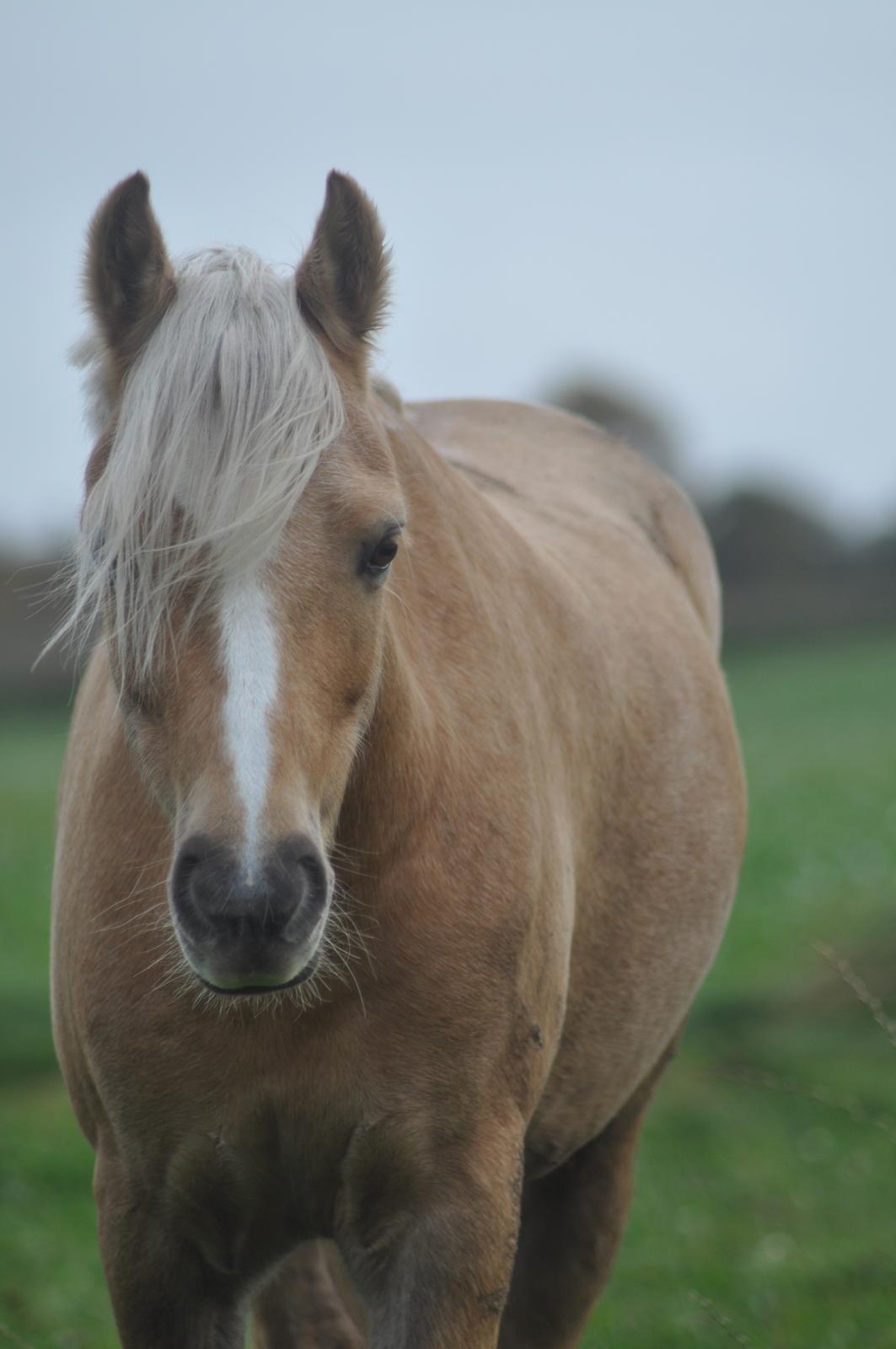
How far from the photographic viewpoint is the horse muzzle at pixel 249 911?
7.32ft

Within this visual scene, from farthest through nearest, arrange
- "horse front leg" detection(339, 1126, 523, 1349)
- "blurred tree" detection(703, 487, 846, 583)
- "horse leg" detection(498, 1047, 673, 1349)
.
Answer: "blurred tree" detection(703, 487, 846, 583)
"horse leg" detection(498, 1047, 673, 1349)
"horse front leg" detection(339, 1126, 523, 1349)

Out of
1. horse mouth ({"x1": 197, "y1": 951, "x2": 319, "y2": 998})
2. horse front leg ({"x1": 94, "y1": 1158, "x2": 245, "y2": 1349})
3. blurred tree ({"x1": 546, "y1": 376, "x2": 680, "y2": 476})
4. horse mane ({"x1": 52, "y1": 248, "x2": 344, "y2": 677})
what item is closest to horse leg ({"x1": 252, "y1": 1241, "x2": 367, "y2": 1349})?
horse front leg ({"x1": 94, "y1": 1158, "x2": 245, "y2": 1349})

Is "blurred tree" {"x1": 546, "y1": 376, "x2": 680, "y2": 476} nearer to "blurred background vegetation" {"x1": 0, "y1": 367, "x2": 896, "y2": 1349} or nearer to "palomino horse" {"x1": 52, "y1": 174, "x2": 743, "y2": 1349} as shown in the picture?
"blurred background vegetation" {"x1": 0, "y1": 367, "x2": 896, "y2": 1349}

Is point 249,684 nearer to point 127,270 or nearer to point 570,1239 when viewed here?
point 127,270

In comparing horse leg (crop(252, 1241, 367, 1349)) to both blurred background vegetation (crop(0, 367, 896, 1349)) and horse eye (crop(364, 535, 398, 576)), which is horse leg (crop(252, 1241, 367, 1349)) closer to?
blurred background vegetation (crop(0, 367, 896, 1349))

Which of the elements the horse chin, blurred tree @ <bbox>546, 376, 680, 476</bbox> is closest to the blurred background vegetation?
the horse chin

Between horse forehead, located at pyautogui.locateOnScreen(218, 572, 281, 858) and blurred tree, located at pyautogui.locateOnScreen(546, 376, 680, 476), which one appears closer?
horse forehead, located at pyautogui.locateOnScreen(218, 572, 281, 858)

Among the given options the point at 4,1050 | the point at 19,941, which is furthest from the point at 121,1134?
the point at 19,941

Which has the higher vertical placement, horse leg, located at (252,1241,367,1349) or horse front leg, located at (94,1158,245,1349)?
horse front leg, located at (94,1158,245,1349)

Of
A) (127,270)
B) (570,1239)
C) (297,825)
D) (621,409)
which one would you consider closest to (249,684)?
(297,825)

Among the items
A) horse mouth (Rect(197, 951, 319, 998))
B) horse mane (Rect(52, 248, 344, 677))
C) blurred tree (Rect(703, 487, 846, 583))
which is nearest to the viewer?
horse mouth (Rect(197, 951, 319, 998))

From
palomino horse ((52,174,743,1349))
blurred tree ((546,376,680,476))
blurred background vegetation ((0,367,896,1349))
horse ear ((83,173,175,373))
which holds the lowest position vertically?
blurred tree ((546,376,680,476))

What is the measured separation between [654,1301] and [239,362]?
4.37 metres

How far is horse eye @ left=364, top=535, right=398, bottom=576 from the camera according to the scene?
2.62 meters
